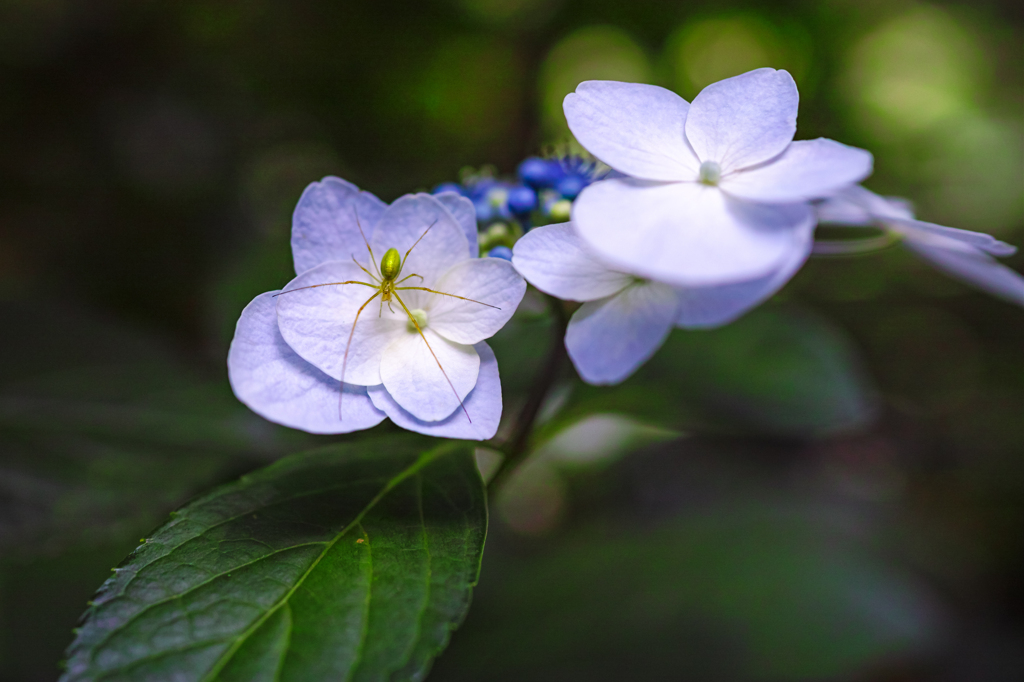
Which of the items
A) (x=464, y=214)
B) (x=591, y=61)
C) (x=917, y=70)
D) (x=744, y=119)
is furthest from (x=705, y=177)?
(x=917, y=70)

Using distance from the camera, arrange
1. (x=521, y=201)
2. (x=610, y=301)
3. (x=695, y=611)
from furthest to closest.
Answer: (x=695, y=611)
(x=521, y=201)
(x=610, y=301)

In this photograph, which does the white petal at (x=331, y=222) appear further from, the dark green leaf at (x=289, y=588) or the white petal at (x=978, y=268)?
the white petal at (x=978, y=268)

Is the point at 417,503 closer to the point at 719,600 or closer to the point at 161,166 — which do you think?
the point at 719,600

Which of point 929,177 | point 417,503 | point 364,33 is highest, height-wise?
point 364,33

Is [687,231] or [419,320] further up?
[687,231]

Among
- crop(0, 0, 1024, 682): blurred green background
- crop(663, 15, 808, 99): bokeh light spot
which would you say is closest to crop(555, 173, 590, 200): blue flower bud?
crop(0, 0, 1024, 682): blurred green background

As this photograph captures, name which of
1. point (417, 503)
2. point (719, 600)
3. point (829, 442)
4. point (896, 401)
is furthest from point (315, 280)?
point (896, 401)

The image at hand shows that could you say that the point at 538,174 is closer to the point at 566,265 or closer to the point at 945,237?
the point at 566,265
